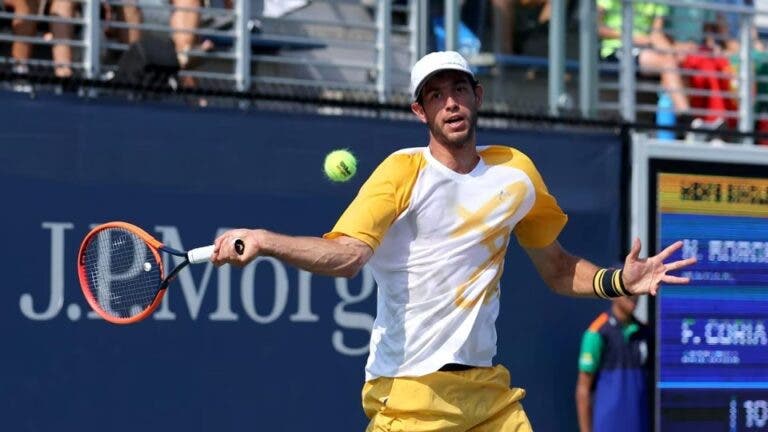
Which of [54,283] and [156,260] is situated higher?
[156,260]

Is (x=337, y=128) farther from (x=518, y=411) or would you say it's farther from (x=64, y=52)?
(x=518, y=411)

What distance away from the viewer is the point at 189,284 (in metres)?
7.75

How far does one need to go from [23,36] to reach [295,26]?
1842mm

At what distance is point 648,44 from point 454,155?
544 cm

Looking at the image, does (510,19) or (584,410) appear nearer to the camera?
(584,410)

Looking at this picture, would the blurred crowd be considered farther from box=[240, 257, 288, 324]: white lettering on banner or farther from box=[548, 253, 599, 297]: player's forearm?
box=[548, 253, 599, 297]: player's forearm

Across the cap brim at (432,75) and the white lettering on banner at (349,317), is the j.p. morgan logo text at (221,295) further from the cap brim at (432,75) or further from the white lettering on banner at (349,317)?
the cap brim at (432,75)

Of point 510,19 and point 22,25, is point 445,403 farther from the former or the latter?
A: point 510,19

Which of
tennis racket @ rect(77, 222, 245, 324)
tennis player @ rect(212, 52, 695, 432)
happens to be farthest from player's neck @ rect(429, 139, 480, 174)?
tennis racket @ rect(77, 222, 245, 324)

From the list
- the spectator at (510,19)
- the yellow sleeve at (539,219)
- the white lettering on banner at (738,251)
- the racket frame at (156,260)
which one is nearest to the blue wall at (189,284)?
the spectator at (510,19)

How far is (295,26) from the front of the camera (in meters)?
9.12

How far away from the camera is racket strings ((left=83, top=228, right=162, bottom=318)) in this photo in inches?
223

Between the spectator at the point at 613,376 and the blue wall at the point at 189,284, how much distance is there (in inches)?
13.8

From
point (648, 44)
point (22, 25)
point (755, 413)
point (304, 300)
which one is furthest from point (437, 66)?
point (648, 44)
